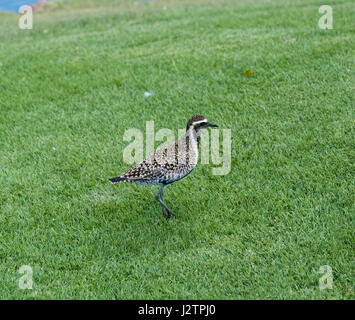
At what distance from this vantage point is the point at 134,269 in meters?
4.36

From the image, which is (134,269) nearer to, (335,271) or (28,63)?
(335,271)

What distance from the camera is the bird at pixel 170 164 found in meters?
4.68

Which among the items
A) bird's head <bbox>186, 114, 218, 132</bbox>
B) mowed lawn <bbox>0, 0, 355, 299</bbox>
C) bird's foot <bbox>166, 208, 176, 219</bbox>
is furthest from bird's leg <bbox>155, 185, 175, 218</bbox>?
bird's head <bbox>186, 114, 218, 132</bbox>

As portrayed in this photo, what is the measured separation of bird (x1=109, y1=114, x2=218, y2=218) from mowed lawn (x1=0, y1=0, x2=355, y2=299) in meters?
0.54

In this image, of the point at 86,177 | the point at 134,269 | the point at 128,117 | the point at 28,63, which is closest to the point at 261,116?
the point at 128,117

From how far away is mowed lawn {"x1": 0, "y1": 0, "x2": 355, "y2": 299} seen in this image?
13.9ft

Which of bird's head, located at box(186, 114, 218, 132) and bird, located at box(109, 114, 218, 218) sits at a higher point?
bird's head, located at box(186, 114, 218, 132)

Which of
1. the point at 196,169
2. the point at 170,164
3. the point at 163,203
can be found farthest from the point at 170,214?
the point at 196,169

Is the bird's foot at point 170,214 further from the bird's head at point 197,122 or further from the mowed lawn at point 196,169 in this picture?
the bird's head at point 197,122

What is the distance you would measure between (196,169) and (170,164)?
3.94ft

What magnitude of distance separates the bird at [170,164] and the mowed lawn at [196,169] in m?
0.54

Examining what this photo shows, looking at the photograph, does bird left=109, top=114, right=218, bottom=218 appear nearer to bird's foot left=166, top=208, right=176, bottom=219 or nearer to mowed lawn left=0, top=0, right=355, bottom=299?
bird's foot left=166, top=208, right=176, bottom=219

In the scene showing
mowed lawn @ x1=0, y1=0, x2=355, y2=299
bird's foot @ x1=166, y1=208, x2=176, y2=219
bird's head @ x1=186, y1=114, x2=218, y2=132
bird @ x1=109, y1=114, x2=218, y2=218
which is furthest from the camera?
bird's foot @ x1=166, y1=208, x2=176, y2=219

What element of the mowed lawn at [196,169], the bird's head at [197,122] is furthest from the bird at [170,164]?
the mowed lawn at [196,169]
